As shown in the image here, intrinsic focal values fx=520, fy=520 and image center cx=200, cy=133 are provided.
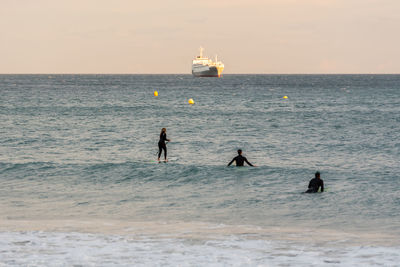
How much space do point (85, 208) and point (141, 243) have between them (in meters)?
5.25

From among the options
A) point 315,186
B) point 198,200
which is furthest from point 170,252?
point 315,186

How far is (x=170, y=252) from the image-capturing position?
457 inches

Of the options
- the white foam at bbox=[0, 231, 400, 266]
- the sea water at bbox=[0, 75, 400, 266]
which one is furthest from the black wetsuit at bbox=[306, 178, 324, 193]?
the white foam at bbox=[0, 231, 400, 266]

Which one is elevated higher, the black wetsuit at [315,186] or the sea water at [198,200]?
the black wetsuit at [315,186]

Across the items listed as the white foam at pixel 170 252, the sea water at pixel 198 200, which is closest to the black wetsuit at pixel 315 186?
the sea water at pixel 198 200

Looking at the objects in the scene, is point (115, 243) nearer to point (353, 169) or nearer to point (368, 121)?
point (353, 169)

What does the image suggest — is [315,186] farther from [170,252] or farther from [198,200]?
[170,252]

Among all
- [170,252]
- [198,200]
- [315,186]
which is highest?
[315,186]

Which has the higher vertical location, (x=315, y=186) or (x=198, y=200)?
(x=315, y=186)

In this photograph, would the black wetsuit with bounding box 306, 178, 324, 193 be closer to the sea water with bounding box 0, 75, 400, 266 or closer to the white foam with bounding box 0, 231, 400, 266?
the sea water with bounding box 0, 75, 400, 266

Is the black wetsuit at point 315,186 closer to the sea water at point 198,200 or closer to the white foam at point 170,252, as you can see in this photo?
the sea water at point 198,200

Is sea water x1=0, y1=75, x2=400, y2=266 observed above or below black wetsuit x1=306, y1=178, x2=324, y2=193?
below

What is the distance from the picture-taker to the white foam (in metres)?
10.9

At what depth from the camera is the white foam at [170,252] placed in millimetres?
10859
